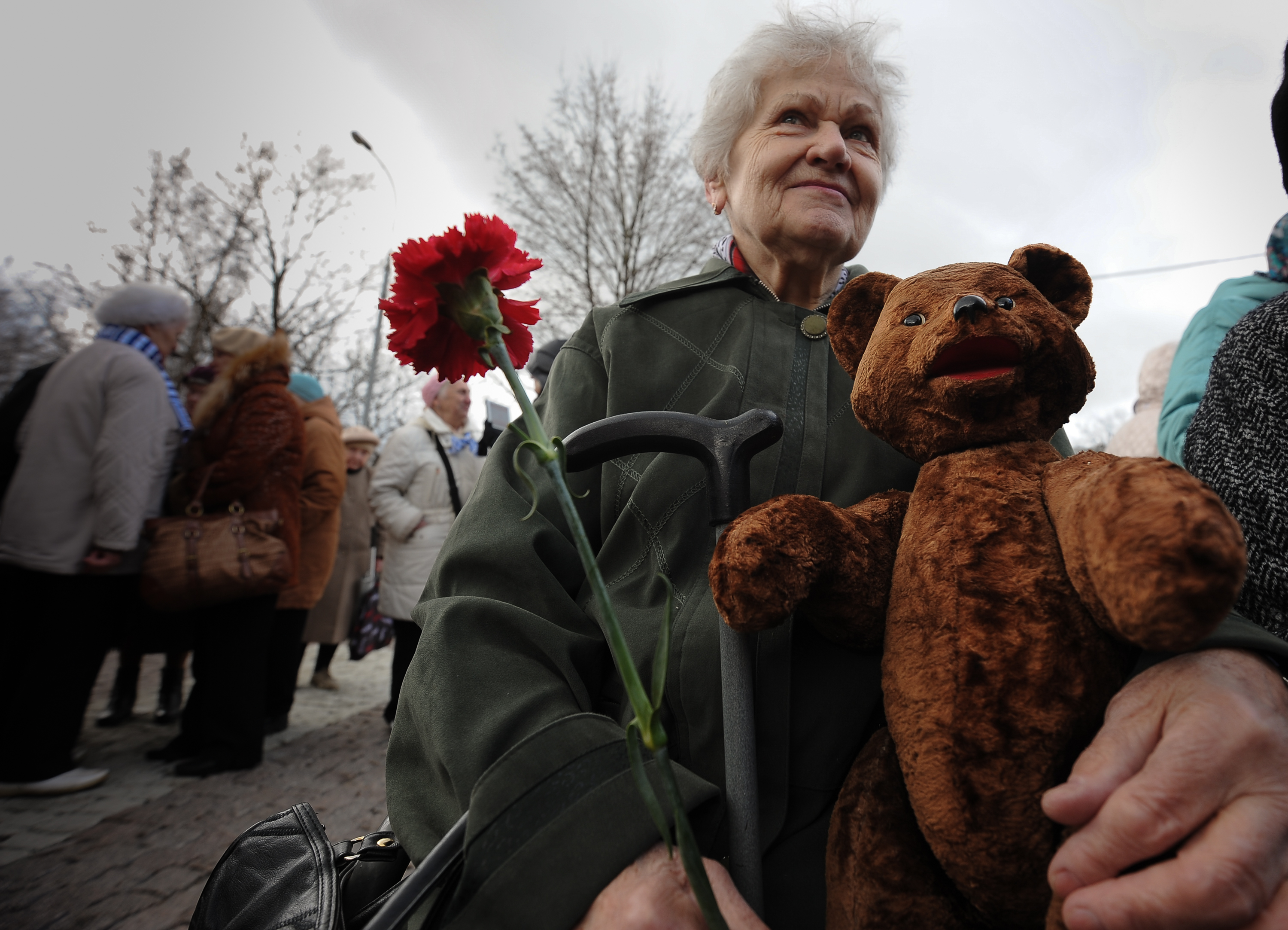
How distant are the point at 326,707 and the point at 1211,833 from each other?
5714 mm

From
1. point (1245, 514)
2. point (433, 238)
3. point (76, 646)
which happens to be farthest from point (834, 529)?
point (76, 646)

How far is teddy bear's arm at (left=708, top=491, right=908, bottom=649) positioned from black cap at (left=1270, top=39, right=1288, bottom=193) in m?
1.13

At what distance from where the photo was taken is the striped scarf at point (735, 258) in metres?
1.62

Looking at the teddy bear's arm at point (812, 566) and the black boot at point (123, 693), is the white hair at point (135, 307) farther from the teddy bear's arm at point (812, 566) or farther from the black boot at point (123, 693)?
the teddy bear's arm at point (812, 566)

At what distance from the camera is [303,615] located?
474 centimetres

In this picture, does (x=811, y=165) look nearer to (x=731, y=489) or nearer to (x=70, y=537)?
(x=731, y=489)

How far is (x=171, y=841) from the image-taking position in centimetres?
291

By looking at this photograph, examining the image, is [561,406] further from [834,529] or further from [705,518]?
[834,529]

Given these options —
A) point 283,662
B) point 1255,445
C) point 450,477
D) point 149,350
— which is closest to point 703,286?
point 1255,445

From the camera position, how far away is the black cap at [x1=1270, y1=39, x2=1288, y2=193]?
1396mm

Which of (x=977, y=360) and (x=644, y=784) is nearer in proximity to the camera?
(x=644, y=784)

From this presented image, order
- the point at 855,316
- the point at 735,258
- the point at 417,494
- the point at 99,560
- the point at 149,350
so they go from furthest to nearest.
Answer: the point at 417,494 → the point at 149,350 → the point at 99,560 → the point at 735,258 → the point at 855,316

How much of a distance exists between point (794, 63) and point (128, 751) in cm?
474

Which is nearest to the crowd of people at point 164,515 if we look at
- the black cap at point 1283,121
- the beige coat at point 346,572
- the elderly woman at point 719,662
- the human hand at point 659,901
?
the beige coat at point 346,572
